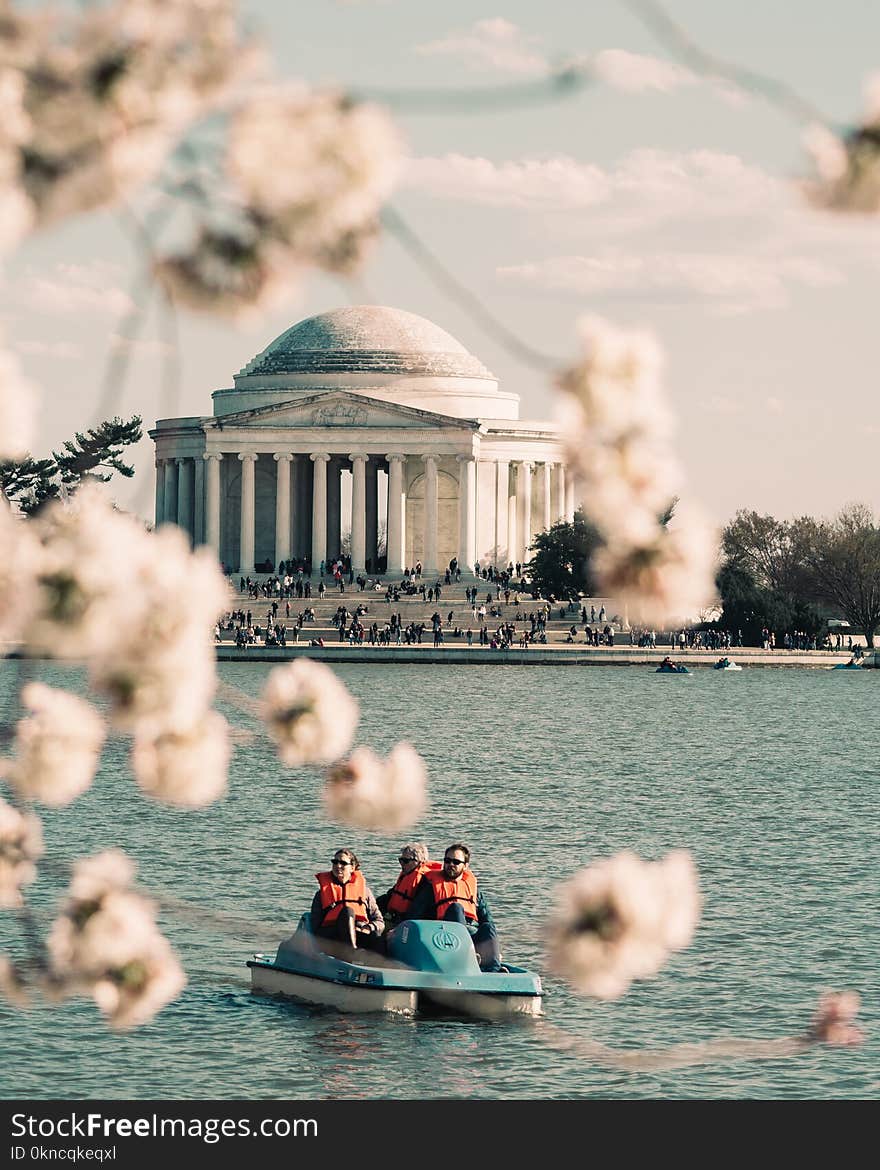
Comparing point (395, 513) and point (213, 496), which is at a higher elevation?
point (213, 496)

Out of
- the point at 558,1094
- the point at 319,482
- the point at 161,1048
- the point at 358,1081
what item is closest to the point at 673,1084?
the point at 558,1094

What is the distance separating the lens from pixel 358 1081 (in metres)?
30.0

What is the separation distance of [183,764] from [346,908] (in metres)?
27.2

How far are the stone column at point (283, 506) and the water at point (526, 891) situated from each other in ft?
279

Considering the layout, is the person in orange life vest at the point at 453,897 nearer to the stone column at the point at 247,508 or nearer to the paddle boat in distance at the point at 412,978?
the paddle boat in distance at the point at 412,978

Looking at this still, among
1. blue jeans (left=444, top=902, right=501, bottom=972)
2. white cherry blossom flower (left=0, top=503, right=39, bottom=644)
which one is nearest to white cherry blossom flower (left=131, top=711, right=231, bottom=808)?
white cherry blossom flower (left=0, top=503, right=39, bottom=644)

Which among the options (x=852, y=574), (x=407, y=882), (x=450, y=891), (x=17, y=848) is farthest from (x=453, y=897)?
(x=852, y=574)

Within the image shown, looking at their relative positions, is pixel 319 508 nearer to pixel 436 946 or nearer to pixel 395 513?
pixel 395 513

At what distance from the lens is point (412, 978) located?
3288 centimetres

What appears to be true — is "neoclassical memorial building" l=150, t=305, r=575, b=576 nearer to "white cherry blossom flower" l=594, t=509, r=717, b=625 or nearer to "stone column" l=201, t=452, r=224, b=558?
"stone column" l=201, t=452, r=224, b=558

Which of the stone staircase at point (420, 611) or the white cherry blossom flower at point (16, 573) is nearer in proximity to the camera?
the white cherry blossom flower at point (16, 573)

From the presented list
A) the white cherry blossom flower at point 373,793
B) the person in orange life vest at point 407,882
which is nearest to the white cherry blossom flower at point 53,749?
the white cherry blossom flower at point 373,793

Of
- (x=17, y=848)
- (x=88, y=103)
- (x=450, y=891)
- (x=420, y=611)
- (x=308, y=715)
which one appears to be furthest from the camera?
(x=420, y=611)

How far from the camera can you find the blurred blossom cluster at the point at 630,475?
5391mm
